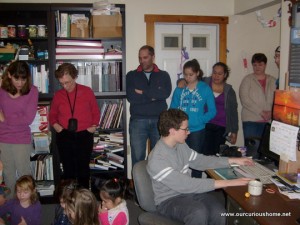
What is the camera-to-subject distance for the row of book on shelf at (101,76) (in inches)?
140

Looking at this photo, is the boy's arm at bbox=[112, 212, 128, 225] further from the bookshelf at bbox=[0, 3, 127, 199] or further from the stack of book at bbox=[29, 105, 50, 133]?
the stack of book at bbox=[29, 105, 50, 133]

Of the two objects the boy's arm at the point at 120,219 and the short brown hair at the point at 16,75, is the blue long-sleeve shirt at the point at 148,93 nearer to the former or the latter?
the short brown hair at the point at 16,75

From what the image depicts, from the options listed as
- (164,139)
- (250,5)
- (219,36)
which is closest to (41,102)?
Result: (164,139)

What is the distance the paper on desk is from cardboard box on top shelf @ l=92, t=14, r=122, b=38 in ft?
6.41

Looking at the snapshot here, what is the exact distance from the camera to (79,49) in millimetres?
3467

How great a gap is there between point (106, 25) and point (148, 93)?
85 cm

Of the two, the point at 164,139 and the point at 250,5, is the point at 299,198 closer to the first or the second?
the point at 164,139

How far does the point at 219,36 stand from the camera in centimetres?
404

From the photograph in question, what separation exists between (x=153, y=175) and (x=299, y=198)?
84cm

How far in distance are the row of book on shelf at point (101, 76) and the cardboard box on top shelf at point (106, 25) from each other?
0.33 metres

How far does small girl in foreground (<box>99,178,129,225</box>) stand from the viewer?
2.14 m

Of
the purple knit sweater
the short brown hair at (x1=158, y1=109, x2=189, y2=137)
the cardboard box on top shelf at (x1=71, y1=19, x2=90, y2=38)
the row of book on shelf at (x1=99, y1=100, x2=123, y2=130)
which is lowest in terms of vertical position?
the purple knit sweater

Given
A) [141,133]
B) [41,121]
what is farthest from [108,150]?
[41,121]

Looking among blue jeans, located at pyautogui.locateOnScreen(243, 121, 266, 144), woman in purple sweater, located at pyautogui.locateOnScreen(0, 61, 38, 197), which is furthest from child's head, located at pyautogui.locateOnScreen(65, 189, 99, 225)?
blue jeans, located at pyautogui.locateOnScreen(243, 121, 266, 144)
